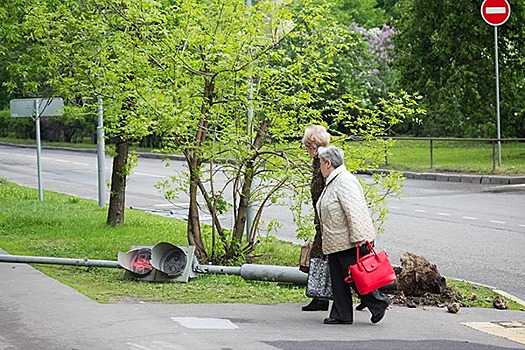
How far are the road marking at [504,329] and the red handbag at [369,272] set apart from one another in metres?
0.91

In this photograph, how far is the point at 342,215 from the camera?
28.2 feet

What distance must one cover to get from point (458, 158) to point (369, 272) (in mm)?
24102

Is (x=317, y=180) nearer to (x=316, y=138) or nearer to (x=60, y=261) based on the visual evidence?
(x=316, y=138)

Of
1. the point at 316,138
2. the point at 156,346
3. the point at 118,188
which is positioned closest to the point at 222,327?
the point at 156,346

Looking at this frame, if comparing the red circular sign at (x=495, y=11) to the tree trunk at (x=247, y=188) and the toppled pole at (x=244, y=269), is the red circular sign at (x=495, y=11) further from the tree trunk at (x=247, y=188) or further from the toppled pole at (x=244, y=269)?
the toppled pole at (x=244, y=269)

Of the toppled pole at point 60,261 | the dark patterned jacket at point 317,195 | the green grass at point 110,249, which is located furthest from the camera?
the toppled pole at point 60,261

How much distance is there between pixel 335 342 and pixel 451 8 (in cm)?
2479

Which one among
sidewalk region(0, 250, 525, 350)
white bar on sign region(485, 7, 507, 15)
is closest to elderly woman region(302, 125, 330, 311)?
sidewalk region(0, 250, 525, 350)

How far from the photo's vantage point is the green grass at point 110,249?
10102 millimetres

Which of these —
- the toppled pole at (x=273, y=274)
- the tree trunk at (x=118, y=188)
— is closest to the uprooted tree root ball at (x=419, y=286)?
the toppled pole at (x=273, y=274)

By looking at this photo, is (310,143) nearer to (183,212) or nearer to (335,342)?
(335,342)

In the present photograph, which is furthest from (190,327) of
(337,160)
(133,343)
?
(337,160)

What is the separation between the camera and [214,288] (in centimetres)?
1054

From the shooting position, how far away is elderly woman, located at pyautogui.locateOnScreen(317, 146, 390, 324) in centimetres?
856
